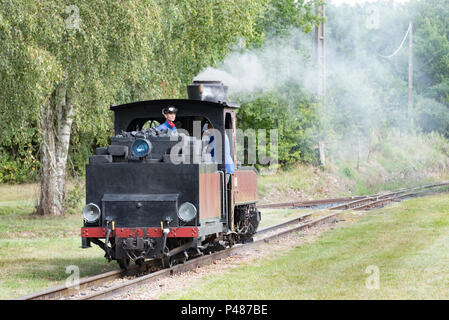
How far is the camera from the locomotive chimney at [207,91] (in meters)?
12.9

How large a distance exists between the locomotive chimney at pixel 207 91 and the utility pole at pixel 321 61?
1698 cm

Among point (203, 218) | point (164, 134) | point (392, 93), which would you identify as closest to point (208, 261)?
point (203, 218)

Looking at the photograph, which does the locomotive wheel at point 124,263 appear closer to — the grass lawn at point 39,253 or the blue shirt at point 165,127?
the grass lawn at point 39,253

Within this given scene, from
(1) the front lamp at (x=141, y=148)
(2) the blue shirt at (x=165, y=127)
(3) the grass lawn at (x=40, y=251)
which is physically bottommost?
(3) the grass lawn at (x=40, y=251)

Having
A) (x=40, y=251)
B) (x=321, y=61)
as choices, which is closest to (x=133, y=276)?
(x=40, y=251)

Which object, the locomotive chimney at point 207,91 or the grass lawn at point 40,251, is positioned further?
the locomotive chimney at point 207,91

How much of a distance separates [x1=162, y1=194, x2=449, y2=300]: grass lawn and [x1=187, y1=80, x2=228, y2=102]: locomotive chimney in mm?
3043

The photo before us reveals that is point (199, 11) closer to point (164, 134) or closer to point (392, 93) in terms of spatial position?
point (164, 134)

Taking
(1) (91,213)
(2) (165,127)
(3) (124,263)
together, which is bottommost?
(3) (124,263)

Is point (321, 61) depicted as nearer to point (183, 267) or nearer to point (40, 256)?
point (40, 256)

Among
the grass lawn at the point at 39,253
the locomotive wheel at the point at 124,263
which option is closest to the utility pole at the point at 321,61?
the grass lawn at the point at 39,253

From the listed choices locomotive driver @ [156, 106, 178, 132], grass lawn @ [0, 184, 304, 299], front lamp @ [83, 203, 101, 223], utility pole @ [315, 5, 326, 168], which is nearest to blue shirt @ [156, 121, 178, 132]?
locomotive driver @ [156, 106, 178, 132]

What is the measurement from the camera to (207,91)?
13.0 meters

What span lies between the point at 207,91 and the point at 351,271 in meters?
4.42
